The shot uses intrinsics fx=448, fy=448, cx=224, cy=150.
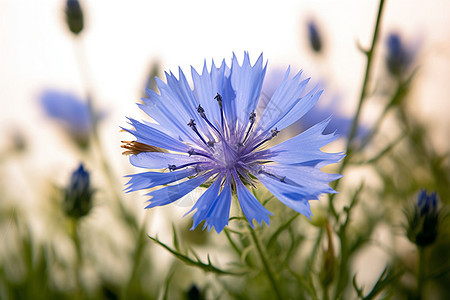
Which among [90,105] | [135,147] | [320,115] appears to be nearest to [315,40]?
[320,115]

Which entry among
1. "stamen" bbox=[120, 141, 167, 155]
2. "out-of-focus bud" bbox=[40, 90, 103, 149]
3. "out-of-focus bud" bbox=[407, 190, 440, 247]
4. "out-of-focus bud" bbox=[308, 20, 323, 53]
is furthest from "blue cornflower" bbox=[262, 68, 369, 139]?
"out-of-focus bud" bbox=[40, 90, 103, 149]

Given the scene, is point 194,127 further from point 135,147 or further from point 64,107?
point 64,107

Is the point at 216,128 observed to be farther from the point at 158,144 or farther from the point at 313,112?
the point at 313,112

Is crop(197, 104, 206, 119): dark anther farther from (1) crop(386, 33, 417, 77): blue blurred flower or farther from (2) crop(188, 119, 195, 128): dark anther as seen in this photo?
(1) crop(386, 33, 417, 77): blue blurred flower

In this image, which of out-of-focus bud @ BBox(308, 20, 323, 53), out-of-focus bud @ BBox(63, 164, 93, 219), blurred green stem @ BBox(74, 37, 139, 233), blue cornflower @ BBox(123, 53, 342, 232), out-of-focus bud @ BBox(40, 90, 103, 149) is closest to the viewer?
blue cornflower @ BBox(123, 53, 342, 232)

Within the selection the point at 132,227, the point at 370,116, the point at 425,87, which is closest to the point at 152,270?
the point at 132,227

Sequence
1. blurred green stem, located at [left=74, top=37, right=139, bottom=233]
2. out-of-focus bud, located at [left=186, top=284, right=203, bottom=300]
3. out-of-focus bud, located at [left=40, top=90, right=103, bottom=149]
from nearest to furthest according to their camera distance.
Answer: out-of-focus bud, located at [left=186, top=284, right=203, bottom=300] < blurred green stem, located at [left=74, top=37, right=139, bottom=233] < out-of-focus bud, located at [left=40, top=90, right=103, bottom=149]

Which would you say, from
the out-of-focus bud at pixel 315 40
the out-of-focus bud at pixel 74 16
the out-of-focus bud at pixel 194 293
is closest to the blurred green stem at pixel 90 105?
the out-of-focus bud at pixel 74 16
